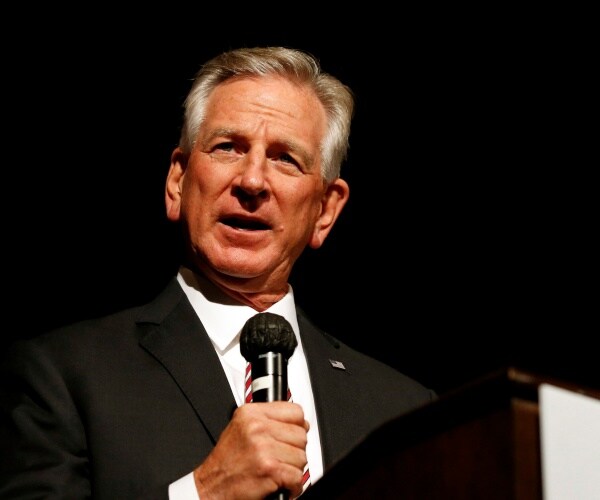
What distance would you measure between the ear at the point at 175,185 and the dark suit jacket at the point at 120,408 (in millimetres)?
307

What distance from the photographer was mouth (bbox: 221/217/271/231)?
232 centimetres

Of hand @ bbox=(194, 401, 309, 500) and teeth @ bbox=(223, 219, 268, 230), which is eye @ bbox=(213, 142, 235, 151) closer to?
teeth @ bbox=(223, 219, 268, 230)

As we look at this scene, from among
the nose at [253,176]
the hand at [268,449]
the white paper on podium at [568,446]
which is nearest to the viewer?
the white paper on podium at [568,446]

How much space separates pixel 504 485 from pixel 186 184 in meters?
1.57

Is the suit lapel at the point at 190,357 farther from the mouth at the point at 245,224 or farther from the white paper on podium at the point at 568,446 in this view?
the white paper on podium at the point at 568,446

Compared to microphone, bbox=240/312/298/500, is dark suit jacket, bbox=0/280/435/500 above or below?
below

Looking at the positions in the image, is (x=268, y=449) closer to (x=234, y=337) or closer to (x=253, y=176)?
(x=234, y=337)

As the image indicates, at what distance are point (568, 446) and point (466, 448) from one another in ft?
0.43

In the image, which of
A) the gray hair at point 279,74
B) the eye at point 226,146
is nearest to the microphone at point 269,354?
the eye at point 226,146

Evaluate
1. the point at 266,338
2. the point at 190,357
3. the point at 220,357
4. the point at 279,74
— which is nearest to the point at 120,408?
the point at 190,357

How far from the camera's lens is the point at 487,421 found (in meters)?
1.09

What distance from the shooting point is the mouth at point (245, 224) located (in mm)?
2318

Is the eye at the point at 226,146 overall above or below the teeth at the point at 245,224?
above

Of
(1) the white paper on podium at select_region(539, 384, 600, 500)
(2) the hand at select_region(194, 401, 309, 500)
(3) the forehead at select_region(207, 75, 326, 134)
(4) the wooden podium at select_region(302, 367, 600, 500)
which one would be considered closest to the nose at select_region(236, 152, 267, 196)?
(3) the forehead at select_region(207, 75, 326, 134)
